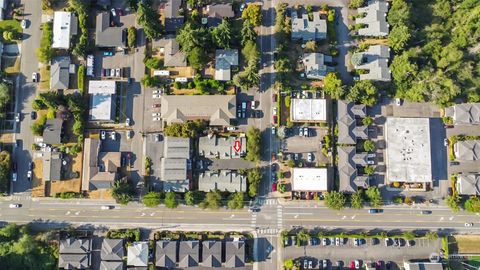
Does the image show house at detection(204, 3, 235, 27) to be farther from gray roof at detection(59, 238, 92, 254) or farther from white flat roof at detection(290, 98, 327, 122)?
gray roof at detection(59, 238, 92, 254)

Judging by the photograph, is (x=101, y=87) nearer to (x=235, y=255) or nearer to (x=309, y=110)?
(x=309, y=110)

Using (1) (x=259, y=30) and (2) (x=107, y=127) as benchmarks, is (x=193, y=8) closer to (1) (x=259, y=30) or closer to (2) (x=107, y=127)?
(1) (x=259, y=30)

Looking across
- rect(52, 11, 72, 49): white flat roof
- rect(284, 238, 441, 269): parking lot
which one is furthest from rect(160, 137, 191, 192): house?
rect(52, 11, 72, 49): white flat roof

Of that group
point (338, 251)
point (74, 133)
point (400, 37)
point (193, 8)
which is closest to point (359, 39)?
point (400, 37)

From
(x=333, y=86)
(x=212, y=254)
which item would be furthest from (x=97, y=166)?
(x=333, y=86)

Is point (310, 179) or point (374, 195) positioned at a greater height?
point (310, 179)

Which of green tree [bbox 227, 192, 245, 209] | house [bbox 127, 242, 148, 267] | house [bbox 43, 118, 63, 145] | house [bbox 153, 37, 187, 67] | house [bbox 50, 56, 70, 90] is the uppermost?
house [bbox 153, 37, 187, 67]

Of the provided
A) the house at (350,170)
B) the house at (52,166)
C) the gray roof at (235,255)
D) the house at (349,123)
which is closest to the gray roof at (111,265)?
the house at (52,166)
